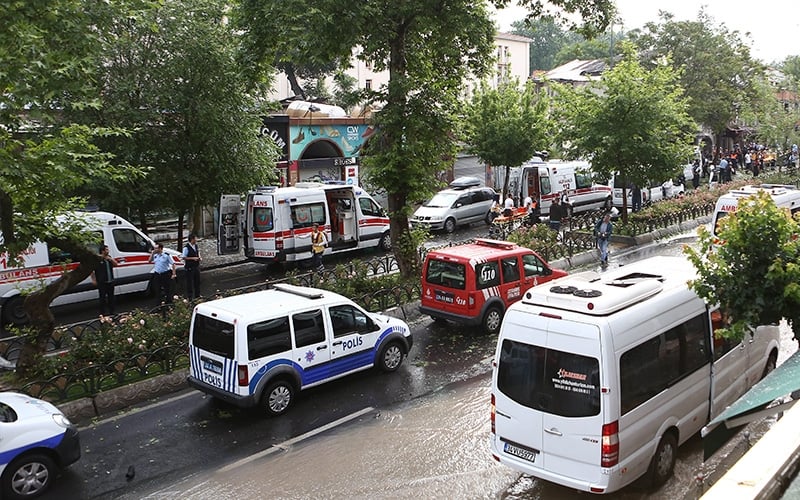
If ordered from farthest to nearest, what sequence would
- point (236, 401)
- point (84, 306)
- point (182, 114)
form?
point (182, 114), point (84, 306), point (236, 401)

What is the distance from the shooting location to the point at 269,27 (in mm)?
16891

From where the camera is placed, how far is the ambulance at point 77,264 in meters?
15.7

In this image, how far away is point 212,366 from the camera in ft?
35.6

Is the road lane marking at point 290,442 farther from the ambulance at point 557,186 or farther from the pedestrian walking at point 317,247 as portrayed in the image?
the ambulance at point 557,186

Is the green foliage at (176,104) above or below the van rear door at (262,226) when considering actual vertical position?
above

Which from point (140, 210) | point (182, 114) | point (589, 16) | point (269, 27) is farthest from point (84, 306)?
point (589, 16)

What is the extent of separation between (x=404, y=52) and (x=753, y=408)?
13.8 metres

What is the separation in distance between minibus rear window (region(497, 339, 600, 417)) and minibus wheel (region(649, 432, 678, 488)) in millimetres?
1257

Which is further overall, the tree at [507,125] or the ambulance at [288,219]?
the tree at [507,125]

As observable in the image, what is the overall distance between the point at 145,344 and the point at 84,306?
21.3 ft

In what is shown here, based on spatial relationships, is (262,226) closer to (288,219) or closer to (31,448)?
(288,219)

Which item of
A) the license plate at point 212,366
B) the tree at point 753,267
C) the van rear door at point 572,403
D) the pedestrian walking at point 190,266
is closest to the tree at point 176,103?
the pedestrian walking at point 190,266

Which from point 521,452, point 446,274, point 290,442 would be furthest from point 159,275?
point 521,452

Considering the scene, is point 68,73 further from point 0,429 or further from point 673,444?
point 673,444
